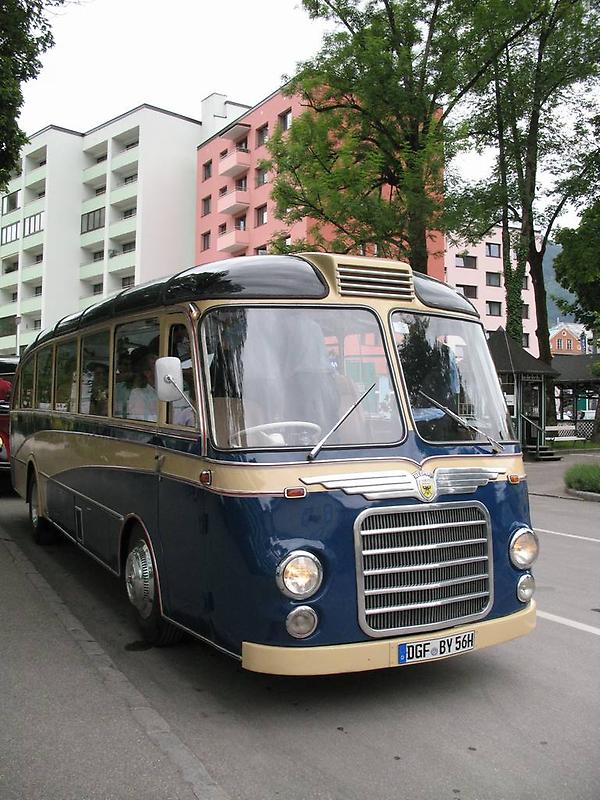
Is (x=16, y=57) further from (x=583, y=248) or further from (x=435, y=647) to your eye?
(x=583, y=248)

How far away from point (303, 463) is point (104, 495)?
2.76m

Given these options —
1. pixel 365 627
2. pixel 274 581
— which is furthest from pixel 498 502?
pixel 274 581

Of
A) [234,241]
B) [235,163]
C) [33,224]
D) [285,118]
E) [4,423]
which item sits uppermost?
[285,118]

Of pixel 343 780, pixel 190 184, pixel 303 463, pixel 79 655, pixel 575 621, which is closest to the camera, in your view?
pixel 343 780

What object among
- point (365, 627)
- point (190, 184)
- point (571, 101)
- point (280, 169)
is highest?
point (190, 184)

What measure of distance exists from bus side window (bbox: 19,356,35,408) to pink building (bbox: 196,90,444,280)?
1464 inches

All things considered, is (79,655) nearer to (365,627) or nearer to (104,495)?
(104,495)

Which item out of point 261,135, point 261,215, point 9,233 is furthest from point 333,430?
point 9,233

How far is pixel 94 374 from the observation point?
Result: 7203mm

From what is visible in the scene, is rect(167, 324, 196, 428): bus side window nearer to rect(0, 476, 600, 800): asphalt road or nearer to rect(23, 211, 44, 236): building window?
rect(0, 476, 600, 800): asphalt road

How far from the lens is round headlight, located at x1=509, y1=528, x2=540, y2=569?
4836mm

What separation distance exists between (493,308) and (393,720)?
2828 inches

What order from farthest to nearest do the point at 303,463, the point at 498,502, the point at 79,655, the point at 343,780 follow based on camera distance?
the point at 79,655 → the point at 498,502 → the point at 303,463 → the point at 343,780

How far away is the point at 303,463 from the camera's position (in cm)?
439
